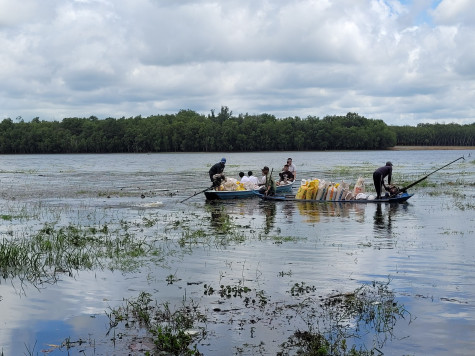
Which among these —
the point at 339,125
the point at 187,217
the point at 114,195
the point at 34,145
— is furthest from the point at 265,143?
the point at 187,217

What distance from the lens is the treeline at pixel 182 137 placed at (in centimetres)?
16762

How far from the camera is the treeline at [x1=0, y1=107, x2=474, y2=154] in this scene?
168 meters

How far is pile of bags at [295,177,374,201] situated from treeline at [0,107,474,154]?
141 m

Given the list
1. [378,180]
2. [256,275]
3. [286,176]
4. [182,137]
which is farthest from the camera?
[182,137]

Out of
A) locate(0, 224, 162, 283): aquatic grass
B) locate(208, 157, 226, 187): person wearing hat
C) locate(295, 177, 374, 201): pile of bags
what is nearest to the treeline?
locate(208, 157, 226, 187): person wearing hat

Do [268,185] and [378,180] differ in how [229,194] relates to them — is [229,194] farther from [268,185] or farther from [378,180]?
[378,180]

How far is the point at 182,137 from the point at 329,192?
146541 millimetres

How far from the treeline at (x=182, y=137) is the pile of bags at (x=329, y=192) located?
141 m

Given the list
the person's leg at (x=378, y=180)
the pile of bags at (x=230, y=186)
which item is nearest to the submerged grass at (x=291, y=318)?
the person's leg at (x=378, y=180)

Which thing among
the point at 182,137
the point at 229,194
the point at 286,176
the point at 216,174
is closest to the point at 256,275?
the point at 229,194

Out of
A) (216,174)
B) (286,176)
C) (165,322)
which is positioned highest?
(216,174)

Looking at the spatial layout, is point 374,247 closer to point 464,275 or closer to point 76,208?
point 464,275

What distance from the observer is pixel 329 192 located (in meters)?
25.5

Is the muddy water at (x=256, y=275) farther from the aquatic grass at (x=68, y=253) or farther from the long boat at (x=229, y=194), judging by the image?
the long boat at (x=229, y=194)
